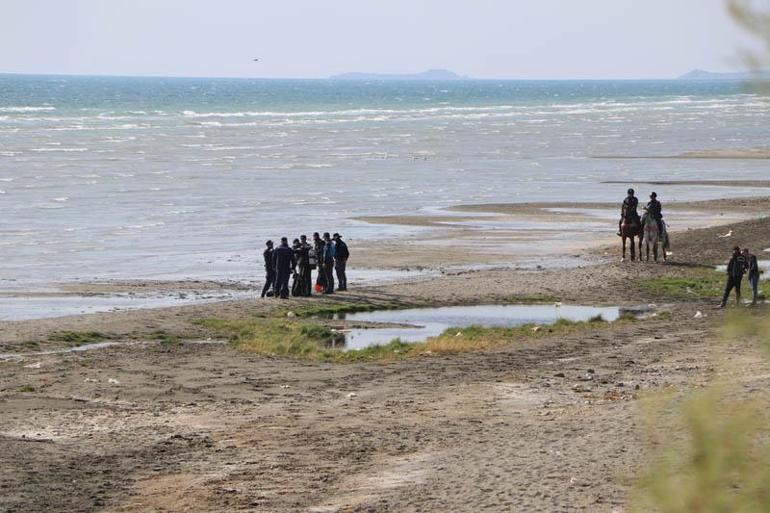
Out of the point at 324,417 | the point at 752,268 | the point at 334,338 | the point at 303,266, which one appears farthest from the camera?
the point at 303,266

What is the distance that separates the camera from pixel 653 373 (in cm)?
1997

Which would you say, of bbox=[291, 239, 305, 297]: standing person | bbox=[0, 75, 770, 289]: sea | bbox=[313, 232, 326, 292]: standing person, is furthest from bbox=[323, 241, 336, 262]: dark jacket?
bbox=[0, 75, 770, 289]: sea

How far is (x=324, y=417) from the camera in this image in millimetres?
18016

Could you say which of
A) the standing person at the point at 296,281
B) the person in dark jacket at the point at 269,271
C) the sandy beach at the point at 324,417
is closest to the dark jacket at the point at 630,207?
the sandy beach at the point at 324,417

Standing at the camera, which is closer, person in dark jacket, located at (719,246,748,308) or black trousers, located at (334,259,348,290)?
person in dark jacket, located at (719,246,748,308)

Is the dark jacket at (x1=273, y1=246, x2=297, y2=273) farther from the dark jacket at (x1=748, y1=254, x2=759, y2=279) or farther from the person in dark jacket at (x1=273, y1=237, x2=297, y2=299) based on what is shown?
the dark jacket at (x1=748, y1=254, x2=759, y2=279)

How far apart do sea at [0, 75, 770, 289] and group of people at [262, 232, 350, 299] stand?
433 cm

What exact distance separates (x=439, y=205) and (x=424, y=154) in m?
30.2

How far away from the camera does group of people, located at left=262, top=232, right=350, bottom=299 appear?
28625mm

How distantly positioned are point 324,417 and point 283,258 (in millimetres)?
10708

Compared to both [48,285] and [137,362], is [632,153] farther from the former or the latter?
[137,362]

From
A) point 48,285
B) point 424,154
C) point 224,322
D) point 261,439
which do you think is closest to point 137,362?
point 224,322

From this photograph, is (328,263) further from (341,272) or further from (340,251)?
(341,272)

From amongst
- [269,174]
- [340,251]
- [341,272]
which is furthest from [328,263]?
[269,174]
